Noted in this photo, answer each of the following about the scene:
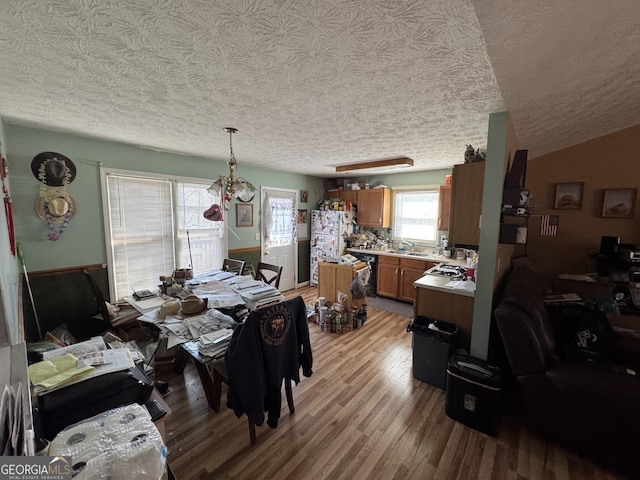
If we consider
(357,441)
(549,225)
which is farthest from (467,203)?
(549,225)

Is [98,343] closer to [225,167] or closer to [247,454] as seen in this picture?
[247,454]

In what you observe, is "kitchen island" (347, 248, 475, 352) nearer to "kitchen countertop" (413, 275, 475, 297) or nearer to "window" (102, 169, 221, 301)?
"kitchen countertop" (413, 275, 475, 297)

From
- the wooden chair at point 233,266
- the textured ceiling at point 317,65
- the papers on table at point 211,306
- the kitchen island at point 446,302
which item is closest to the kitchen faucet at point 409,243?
the kitchen island at point 446,302

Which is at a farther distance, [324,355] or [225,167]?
[225,167]

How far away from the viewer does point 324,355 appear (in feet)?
9.16

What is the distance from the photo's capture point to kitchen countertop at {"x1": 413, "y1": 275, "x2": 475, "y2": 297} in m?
2.27

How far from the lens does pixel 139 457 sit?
2.38 ft

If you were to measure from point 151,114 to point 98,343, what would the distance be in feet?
5.44

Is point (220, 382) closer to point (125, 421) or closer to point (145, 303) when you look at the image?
point (145, 303)

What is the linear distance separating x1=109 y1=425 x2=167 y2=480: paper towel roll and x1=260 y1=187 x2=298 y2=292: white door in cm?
378

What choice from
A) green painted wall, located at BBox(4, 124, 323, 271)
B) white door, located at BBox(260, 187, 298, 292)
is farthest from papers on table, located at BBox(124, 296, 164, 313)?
white door, located at BBox(260, 187, 298, 292)

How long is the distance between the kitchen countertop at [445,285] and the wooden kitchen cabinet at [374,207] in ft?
7.15

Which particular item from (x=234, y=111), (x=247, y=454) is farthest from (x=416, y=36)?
(x=247, y=454)

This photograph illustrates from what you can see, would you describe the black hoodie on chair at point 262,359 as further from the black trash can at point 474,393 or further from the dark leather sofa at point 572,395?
the dark leather sofa at point 572,395
